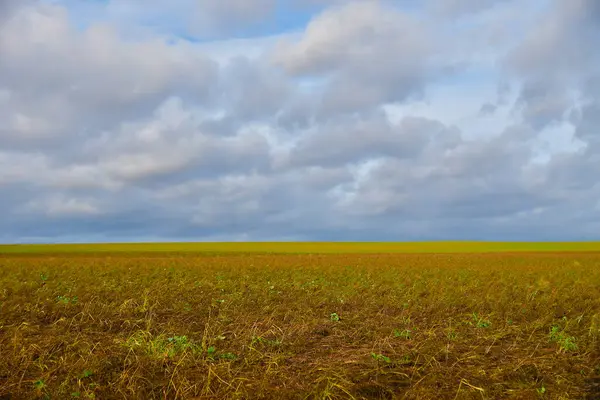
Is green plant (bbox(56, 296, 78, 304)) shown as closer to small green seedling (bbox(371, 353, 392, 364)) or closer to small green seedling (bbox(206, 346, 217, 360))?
small green seedling (bbox(206, 346, 217, 360))

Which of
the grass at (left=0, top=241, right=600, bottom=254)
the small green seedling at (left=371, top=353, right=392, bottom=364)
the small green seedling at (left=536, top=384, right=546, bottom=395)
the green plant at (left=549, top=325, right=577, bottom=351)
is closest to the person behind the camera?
the small green seedling at (left=536, top=384, right=546, bottom=395)

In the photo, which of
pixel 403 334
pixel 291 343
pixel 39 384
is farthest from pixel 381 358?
pixel 39 384

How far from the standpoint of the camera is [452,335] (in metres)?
12.2

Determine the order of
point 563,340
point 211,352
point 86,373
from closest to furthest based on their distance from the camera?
point 86,373, point 211,352, point 563,340

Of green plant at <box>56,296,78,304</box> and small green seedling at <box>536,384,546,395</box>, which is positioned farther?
green plant at <box>56,296,78,304</box>

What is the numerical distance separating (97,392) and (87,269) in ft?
65.7

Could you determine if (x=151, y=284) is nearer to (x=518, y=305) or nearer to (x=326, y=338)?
(x=326, y=338)

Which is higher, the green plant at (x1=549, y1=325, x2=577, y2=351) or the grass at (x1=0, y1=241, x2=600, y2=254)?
the grass at (x1=0, y1=241, x2=600, y2=254)

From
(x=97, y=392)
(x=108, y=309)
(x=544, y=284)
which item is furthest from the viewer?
(x=544, y=284)

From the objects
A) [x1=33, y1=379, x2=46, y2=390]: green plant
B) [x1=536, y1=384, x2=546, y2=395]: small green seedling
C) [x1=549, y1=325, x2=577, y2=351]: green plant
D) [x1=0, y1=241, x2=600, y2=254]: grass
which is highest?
[x1=0, y1=241, x2=600, y2=254]: grass

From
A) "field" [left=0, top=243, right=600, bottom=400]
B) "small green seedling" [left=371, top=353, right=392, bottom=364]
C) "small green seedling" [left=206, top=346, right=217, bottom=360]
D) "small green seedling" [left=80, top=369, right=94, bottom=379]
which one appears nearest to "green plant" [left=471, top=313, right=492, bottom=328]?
"field" [left=0, top=243, right=600, bottom=400]

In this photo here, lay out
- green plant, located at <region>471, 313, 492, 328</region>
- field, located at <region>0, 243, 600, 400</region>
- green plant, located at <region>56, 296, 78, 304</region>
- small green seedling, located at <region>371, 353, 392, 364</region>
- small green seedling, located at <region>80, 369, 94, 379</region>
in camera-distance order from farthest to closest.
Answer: green plant, located at <region>56, 296, 78, 304</region> → green plant, located at <region>471, 313, 492, 328</region> → small green seedling, located at <region>371, 353, 392, 364</region> → small green seedling, located at <region>80, 369, 94, 379</region> → field, located at <region>0, 243, 600, 400</region>

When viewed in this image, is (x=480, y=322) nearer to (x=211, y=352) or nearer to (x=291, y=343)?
(x=291, y=343)

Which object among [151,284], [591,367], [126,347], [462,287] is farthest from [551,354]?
[151,284]
